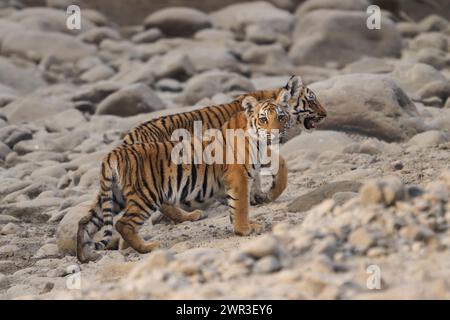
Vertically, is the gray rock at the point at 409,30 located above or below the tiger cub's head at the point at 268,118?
above

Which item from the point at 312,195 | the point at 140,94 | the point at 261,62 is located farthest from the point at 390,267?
the point at 261,62

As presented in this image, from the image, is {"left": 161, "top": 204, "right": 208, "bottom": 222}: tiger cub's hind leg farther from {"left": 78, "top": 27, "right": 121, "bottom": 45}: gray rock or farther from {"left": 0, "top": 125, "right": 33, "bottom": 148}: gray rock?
{"left": 78, "top": 27, "right": 121, "bottom": 45}: gray rock

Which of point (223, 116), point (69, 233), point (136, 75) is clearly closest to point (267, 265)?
point (69, 233)

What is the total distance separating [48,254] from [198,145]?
150 centimetres

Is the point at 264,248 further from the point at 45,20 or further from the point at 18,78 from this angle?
the point at 45,20

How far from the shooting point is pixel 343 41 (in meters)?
18.4

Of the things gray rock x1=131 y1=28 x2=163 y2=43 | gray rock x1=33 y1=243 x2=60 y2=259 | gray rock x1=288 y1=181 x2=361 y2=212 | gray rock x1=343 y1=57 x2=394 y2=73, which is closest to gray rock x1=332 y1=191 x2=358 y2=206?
gray rock x1=288 y1=181 x2=361 y2=212

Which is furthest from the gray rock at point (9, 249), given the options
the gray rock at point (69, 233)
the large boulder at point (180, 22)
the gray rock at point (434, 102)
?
the large boulder at point (180, 22)

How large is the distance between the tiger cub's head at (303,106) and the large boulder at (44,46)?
10.00 metres

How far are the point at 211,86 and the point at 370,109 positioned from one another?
444 centimetres

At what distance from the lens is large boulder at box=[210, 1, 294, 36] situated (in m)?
20.4

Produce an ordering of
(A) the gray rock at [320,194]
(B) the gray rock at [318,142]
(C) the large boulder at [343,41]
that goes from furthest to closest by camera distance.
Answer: (C) the large boulder at [343,41]
(B) the gray rock at [318,142]
(A) the gray rock at [320,194]

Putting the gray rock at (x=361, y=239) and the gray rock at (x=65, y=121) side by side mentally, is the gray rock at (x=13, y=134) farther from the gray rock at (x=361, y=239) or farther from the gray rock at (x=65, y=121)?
the gray rock at (x=361, y=239)

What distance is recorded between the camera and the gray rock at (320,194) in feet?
27.0
